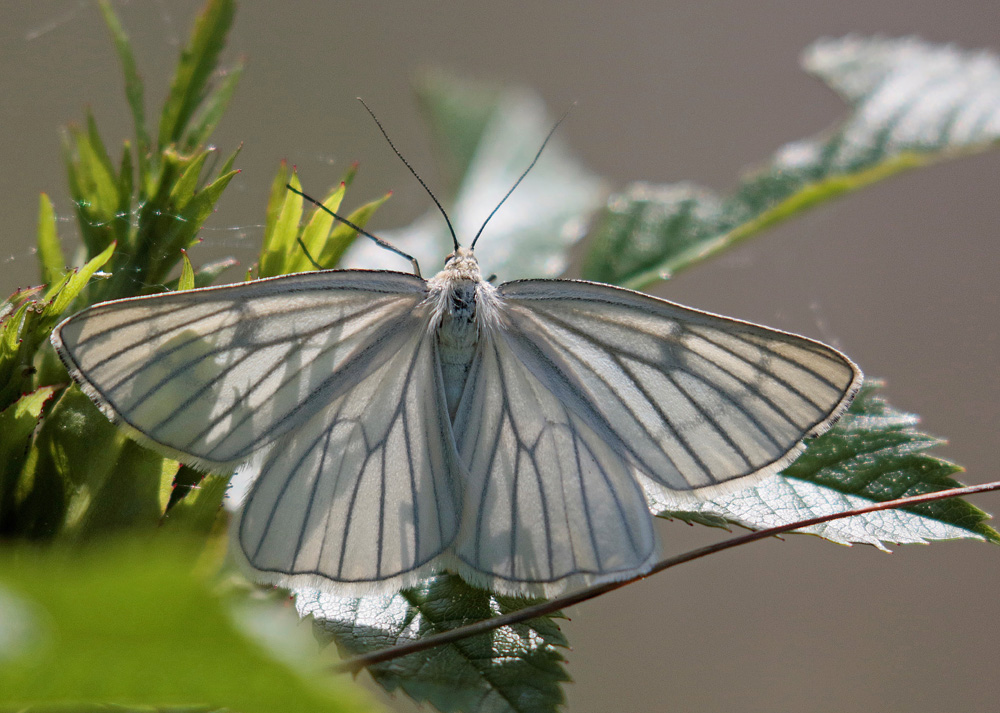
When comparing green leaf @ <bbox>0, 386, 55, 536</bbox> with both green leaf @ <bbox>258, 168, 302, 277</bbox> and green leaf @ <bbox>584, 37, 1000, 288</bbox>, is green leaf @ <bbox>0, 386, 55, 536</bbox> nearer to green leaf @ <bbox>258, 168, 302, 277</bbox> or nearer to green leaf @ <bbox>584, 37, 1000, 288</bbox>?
green leaf @ <bbox>258, 168, 302, 277</bbox>

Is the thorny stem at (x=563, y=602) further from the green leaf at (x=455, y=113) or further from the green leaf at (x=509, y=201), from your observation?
the green leaf at (x=455, y=113)

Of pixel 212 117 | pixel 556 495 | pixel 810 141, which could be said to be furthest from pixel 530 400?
pixel 810 141

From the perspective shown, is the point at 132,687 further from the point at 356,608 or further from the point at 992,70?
the point at 992,70

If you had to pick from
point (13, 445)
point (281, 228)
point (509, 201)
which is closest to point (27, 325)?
point (13, 445)

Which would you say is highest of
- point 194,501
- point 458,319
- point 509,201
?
point 509,201

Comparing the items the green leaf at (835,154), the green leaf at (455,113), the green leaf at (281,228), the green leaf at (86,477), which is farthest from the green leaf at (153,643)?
the green leaf at (455,113)

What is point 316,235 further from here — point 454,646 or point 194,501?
point 454,646

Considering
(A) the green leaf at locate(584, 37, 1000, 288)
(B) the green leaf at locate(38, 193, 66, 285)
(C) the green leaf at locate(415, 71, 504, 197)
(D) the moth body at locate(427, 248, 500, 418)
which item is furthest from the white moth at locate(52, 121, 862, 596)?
(C) the green leaf at locate(415, 71, 504, 197)
